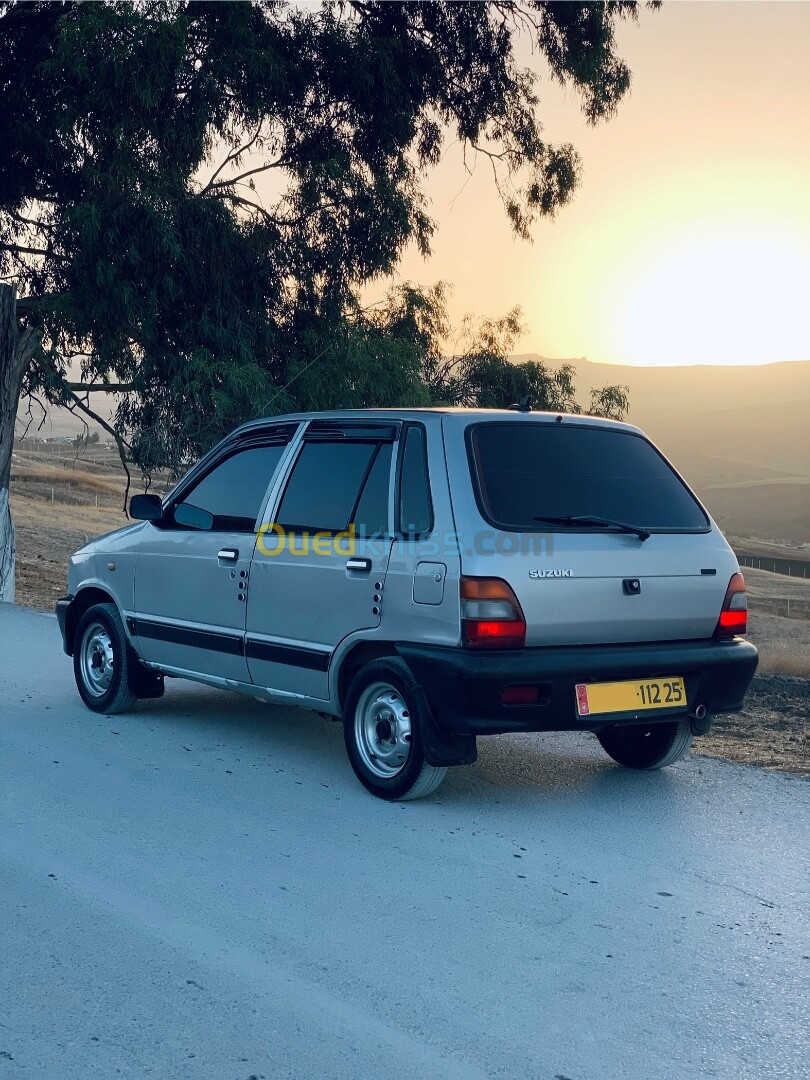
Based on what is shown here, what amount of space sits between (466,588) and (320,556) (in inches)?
43.6

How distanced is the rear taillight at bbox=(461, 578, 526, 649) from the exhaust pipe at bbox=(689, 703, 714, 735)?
1.15 metres

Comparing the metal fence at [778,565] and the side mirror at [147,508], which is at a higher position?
the side mirror at [147,508]

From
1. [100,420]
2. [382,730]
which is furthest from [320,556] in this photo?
[100,420]

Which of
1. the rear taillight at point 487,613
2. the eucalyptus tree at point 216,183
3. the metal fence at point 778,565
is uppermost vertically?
the eucalyptus tree at point 216,183

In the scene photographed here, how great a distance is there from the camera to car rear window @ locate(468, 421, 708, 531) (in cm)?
581

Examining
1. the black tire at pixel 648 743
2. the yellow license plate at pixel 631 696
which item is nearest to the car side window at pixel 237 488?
the yellow license plate at pixel 631 696

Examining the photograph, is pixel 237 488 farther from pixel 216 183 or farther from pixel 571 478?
pixel 216 183

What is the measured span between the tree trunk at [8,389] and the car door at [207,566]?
1027 cm

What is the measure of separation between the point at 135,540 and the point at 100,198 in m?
10.8

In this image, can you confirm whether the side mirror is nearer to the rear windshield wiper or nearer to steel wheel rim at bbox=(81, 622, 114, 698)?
steel wheel rim at bbox=(81, 622, 114, 698)

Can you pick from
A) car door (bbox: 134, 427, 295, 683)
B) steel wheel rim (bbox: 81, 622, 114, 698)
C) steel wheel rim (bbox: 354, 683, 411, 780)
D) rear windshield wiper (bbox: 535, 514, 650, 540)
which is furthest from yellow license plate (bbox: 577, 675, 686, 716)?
steel wheel rim (bbox: 81, 622, 114, 698)

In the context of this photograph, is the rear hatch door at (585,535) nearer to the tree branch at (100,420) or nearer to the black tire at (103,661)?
the black tire at (103,661)

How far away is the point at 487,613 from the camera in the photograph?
5.54 meters

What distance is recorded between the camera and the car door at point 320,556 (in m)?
6.15
